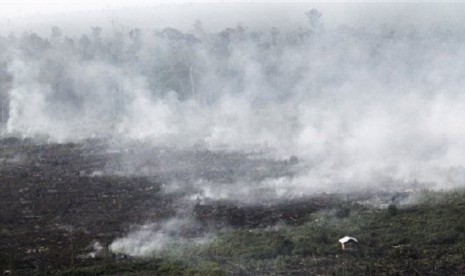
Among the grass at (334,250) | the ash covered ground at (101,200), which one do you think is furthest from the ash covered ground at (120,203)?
the grass at (334,250)

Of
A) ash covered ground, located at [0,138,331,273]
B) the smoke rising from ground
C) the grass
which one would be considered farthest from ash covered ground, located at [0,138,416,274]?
the smoke rising from ground

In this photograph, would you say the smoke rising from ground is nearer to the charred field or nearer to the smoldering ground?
the smoldering ground

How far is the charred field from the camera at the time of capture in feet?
99.2

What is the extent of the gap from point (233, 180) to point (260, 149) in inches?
527

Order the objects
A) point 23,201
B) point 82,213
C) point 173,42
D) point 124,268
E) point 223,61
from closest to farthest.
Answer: point 124,268 → point 82,213 → point 23,201 → point 223,61 → point 173,42

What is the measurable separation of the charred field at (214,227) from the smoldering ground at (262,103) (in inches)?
81.0

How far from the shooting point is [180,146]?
222 feet

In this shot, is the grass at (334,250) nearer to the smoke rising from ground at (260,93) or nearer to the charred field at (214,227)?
the charred field at (214,227)

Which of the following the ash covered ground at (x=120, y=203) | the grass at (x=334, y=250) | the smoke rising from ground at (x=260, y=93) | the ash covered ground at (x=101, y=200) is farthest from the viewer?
the smoke rising from ground at (x=260, y=93)

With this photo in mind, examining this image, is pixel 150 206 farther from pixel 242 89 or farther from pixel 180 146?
pixel 242 89

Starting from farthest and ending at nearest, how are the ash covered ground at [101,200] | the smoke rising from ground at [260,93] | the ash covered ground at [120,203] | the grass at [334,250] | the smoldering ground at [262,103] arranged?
the smoke rising from ground at [260,93]
the smoldering ground at [262,103]
the ash covered ground at [101,200]
the ash covered ground at [120,203]
the grass at [334,250]

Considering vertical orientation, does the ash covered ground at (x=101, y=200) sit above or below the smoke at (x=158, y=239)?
above

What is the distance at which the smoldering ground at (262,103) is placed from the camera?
50.8 meters

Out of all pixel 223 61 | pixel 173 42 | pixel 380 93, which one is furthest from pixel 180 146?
pixel 173 42
